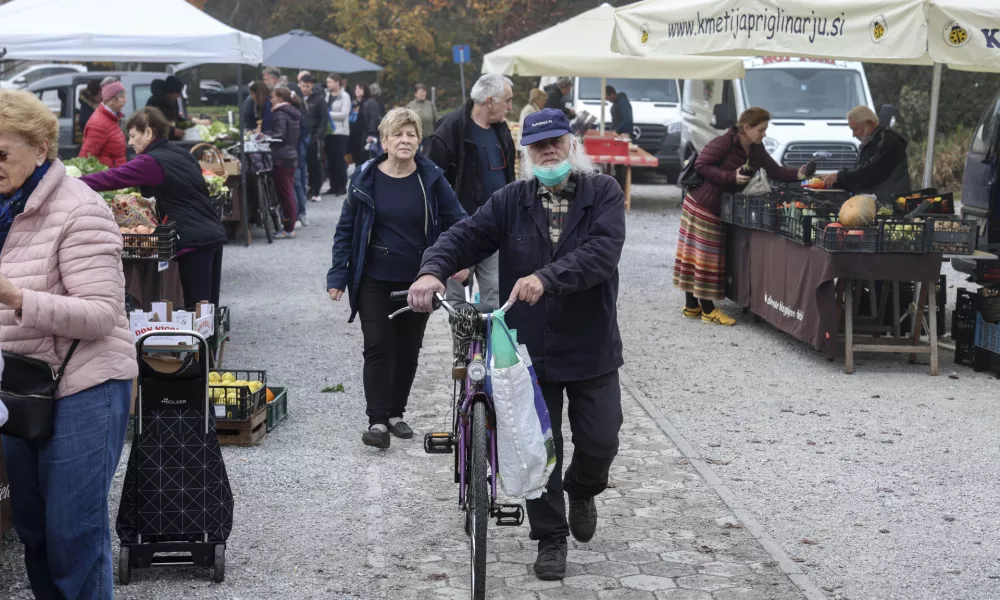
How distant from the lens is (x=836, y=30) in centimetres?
943

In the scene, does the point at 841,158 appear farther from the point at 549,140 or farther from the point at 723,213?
the point at 549,140

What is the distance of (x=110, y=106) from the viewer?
13023 millimetres

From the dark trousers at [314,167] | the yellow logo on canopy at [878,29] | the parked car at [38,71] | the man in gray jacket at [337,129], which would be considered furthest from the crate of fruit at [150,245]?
the parked car at [38,71]

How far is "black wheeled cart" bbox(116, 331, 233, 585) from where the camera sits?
5.28m

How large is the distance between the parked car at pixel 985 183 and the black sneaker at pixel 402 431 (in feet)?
18.1

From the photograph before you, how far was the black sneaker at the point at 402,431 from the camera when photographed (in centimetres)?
766

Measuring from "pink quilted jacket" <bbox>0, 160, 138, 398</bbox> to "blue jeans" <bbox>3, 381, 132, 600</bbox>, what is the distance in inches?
3.8

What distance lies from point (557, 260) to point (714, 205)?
23.4 ft

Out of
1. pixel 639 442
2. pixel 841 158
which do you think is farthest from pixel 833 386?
pixel 841 158

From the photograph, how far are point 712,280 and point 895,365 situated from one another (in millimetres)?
2306

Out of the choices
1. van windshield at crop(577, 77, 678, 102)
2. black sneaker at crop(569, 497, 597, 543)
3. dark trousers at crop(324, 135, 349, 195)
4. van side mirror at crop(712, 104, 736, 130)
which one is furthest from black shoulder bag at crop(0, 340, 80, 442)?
van windshield at crop(577, 77, 678, 102)

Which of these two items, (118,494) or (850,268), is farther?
(850,268)

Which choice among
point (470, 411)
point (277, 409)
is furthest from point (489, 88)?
point (470, 411)

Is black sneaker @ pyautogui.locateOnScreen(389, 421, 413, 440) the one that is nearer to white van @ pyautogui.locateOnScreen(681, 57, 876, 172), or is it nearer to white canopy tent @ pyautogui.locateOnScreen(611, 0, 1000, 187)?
white canopy tent @ pyautogui.locateOnScreen(611, 0, 1000, 187)
